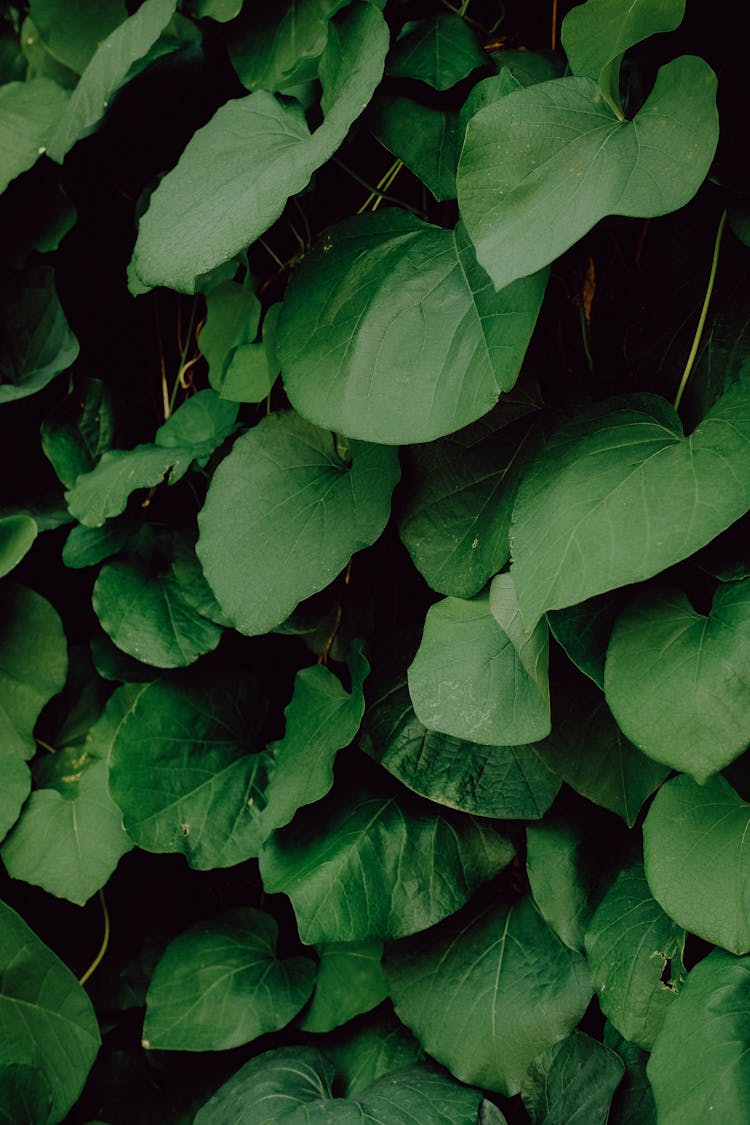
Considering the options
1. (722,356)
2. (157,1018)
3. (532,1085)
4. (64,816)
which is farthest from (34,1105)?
(722,356)

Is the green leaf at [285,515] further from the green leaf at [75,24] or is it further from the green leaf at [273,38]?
the green leaf at [75,24]

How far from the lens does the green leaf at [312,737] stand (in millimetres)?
978

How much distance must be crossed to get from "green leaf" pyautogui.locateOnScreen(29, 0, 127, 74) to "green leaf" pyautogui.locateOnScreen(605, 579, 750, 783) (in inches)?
39.3

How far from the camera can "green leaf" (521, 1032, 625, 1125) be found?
90 cm

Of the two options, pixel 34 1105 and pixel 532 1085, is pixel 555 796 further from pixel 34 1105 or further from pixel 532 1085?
pixel 34 1105

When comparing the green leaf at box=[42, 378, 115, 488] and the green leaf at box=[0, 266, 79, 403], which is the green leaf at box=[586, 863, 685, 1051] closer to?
the green leaf at box=[42, 378, 115, 488]

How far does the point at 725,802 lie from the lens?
0.80 metres

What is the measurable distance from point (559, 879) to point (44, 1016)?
61 cm

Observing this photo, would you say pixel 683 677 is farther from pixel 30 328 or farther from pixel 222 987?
pixel 30 328

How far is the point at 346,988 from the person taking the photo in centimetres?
110

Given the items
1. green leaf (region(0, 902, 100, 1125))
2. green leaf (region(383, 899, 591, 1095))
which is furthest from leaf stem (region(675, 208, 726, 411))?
green leaf (region(0, 902, 100, 1125))

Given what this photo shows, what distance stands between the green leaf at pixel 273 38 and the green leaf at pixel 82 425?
0.45 meters

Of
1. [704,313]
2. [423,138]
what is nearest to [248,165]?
[423,138]

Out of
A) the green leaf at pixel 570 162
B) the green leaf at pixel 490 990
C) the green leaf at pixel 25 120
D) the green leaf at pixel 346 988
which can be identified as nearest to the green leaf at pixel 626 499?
the green leaf at pixel 570 162
